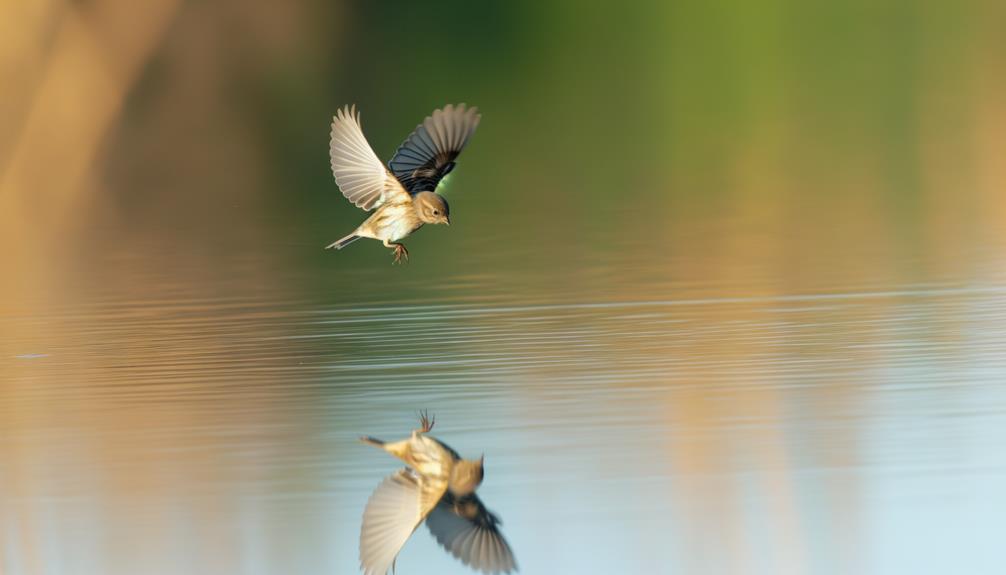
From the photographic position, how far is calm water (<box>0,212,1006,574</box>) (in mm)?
5605

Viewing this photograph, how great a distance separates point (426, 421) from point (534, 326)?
87.2 inches

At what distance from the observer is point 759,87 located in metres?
25.3

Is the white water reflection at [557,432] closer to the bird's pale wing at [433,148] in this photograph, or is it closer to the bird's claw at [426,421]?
the bird's claw at [426,421]

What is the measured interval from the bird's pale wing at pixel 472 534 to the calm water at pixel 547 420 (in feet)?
0.16

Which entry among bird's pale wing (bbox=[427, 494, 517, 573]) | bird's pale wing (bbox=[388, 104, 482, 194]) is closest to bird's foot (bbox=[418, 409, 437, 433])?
bird's pale wing (bbox=[427, 494, 517, 573])

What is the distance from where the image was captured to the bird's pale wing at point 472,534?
5.45 m

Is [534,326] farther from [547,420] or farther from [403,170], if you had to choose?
[547,420]

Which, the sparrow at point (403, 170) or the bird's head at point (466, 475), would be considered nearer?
the bird's head at point (466, 475)

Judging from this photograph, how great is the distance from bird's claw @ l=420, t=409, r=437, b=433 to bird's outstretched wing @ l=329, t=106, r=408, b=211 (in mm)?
1388

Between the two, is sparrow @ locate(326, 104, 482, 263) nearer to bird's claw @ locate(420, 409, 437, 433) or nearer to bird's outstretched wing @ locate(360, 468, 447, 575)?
bird's claw @ locate(420, 409, 437, 433)

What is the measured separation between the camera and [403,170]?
8859mm

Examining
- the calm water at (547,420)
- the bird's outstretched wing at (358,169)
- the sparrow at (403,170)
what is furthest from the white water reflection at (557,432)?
the bird's outstretched wing at (358,169)

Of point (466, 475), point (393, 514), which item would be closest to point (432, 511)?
point (393, 514)

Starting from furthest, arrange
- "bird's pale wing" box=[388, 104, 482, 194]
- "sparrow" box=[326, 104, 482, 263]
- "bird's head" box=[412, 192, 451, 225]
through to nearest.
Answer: "bird's pale wing" box=[388, 104, 482, 194] < "sparrow" box=[326, 104, 482, 263] < "bird's head" box=[412, 192, 451, 225]
